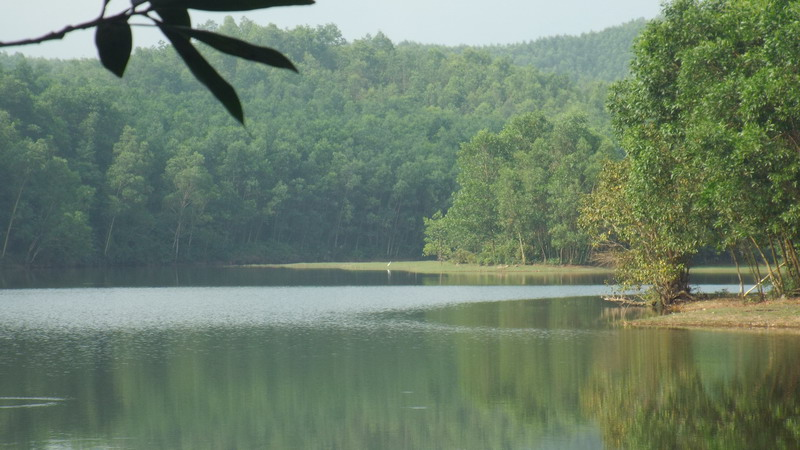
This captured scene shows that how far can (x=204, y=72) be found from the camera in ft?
5.14

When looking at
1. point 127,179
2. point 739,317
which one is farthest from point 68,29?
point 127,179

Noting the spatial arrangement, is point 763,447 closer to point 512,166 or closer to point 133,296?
point 133,296

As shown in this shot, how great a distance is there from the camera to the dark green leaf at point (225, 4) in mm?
1515

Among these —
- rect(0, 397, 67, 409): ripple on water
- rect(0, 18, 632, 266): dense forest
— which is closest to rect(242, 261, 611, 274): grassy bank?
rect(0, 18, 632, 266): dense forest

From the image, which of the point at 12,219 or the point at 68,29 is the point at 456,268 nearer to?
the point at 12,219

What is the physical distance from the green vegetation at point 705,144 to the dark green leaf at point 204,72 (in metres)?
21.1

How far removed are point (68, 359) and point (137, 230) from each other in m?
60.2

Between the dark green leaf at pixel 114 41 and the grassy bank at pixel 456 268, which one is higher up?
the dark green leaf at pixel 114 41

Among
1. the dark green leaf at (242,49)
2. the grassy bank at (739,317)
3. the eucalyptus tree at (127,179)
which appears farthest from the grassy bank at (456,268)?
the dark green leaf at (242,49)

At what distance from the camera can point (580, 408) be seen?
16.1 metres

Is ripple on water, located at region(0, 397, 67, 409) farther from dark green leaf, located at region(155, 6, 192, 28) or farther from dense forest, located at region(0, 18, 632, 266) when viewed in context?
dense forest, located at region(0, 18, 632, 266)

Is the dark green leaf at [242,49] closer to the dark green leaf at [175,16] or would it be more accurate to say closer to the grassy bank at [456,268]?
the dark green leaf at [175,16]

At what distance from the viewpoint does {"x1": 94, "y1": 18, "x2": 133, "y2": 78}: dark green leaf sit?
62.2 inches

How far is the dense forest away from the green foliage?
1467 millimetres
